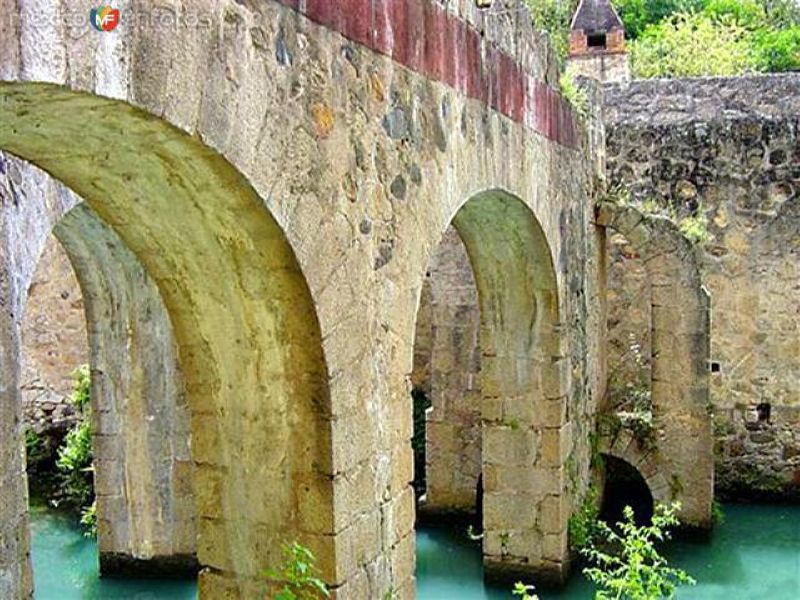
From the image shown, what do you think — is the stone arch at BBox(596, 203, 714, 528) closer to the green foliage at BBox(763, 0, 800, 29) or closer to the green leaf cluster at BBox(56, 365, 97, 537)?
the green leaf cluster at BBox(56, 365, 97, 537)

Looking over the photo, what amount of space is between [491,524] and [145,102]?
5762 millimetres

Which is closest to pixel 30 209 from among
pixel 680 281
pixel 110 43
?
pixel 110 43

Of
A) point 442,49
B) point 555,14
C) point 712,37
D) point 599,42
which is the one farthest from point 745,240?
point 555,14

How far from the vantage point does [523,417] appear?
7871mm

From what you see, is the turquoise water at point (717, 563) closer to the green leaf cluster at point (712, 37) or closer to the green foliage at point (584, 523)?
the green foliage at point (584, 523)

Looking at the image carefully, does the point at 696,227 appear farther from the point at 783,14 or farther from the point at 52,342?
the point at 783,14

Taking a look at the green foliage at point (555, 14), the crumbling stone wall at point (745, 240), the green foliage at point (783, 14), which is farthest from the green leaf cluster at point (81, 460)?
the green foliage at point (783, 14)

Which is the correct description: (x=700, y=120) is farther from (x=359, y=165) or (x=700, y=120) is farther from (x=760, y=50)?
(x=760, y=50)

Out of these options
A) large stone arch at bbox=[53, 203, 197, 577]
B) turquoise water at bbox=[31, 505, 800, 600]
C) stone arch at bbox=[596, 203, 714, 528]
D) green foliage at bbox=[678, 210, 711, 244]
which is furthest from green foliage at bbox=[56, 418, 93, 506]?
green foliage at bbox=[678, 210, 711, 244]

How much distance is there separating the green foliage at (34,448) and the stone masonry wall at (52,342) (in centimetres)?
10

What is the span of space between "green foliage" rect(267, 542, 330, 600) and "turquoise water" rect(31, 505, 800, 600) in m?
4.22

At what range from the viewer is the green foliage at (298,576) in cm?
390

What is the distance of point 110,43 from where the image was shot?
110 inches

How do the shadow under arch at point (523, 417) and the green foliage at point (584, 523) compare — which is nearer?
the shadow under arch at point (523, 417)
